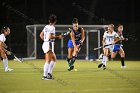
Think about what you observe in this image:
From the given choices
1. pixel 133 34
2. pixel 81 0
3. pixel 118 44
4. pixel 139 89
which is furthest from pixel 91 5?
pixel 139 89

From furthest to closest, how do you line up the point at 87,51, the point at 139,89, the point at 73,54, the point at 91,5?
the point at 91,5 < the point at 87,51 < the point at 73,54 < the point at 139,89

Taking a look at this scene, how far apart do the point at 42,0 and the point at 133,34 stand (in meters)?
8.40

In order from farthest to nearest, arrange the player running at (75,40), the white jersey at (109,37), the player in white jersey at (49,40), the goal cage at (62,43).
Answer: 1. the goal cage at (62,43)
2. the white jersey at (109,37)
3. the player running at (75,40)
4. the player in white jersey at (49,40)

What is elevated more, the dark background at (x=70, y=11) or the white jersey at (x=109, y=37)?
the dark background at (x=70, y=11)

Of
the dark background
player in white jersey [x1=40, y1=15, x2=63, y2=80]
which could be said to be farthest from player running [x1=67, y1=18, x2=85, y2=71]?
the dark background

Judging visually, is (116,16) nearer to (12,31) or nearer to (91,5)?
(91,5)

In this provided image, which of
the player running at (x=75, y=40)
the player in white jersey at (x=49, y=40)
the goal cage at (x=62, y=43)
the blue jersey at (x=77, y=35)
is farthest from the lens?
the goal cage at (x=62, y=43)

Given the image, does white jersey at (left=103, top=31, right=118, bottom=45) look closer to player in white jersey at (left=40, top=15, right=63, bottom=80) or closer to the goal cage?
player in white jersey at (left=40, top=15, right=63, bottom=80)

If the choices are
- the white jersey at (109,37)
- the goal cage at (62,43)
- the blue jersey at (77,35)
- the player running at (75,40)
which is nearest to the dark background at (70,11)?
the goal cage at (62,43)

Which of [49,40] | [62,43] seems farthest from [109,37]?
[62,43]

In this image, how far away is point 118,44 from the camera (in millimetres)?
19844

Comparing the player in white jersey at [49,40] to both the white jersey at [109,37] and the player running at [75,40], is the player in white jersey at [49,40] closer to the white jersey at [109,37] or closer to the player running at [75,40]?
the player running at [75,40]

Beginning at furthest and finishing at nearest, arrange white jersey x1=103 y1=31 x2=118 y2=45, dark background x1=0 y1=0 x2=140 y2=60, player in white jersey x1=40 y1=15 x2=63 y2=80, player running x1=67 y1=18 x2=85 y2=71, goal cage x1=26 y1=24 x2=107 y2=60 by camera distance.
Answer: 1. dark background x1=0 y1=0 x2=140 y2=60
2. goal cage x1=26 y1=24 x2=107 y2=60
3. white jersey x1=103 y1=31 x2=118 y2=45
4. player running x1=67 y1=18 x2=85 y2=71
5. player in white jersey x1=40 y1=15 x2=63 y2=80

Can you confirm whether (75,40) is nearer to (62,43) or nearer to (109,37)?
(109,37)
